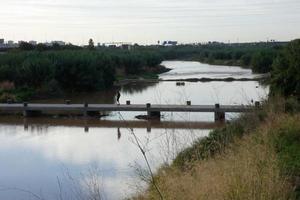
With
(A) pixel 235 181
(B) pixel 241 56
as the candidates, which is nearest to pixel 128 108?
(A) pixel 235 181

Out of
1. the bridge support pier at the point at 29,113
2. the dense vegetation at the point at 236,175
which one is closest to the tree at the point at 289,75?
the dense vegetation at the point at 236,175

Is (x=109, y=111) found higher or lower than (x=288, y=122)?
lower

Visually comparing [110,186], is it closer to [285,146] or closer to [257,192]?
[285,146]

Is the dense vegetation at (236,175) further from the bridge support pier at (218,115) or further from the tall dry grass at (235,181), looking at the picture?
the bridge support pier at (218,115)

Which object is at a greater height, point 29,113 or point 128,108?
point 128,108

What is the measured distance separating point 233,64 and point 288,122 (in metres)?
113

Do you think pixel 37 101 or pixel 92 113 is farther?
pixel 37 101

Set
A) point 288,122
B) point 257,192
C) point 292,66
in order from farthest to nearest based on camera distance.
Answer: point 292,66 < point 288,122 < point 257,192

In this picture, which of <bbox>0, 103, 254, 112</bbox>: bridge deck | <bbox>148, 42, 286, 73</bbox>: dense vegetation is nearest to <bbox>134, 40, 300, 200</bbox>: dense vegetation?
<bbox>0, 103, 254, 112</bbox>: bridge deck

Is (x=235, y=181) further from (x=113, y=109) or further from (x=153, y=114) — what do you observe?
(x=113, y=109)

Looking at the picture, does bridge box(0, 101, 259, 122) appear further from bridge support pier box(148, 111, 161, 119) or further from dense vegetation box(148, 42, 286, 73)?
dense vegetation box(148, 42, 286, 73)

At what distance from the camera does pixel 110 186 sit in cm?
1495

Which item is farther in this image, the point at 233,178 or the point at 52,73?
the point at 52,73

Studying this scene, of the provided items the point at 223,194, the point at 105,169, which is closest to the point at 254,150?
the point at 223,194
